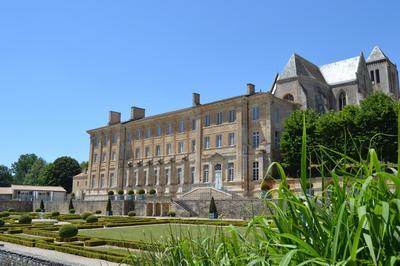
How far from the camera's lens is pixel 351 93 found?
43.9m

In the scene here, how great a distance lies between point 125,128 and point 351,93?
2706 centimetres

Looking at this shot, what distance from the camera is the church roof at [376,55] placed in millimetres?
54522

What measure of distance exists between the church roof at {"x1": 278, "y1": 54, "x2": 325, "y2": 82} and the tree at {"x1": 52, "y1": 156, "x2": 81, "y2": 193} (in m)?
46.6

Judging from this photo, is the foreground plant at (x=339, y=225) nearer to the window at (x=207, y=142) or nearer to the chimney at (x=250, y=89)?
the chimney at (x=250, y=89)

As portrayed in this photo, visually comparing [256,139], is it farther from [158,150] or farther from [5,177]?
[5,177]

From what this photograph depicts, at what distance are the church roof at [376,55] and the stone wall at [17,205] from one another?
163 ft

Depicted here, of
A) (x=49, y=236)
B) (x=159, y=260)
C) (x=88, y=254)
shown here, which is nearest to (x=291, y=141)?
(x=49, y=236)

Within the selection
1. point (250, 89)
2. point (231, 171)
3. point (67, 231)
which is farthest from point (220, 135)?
point (67, 231)

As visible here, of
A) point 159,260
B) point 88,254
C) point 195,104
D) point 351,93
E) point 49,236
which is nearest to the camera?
point 159,260

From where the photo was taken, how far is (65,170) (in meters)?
72.6

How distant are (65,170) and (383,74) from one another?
2181 inches

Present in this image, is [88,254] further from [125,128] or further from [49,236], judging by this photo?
[125,128]

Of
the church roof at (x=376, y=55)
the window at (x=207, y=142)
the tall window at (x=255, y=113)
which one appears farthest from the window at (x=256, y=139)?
the church roof at (x=376, y=55)

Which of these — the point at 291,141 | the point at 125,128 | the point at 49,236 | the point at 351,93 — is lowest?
the point at 49,236
